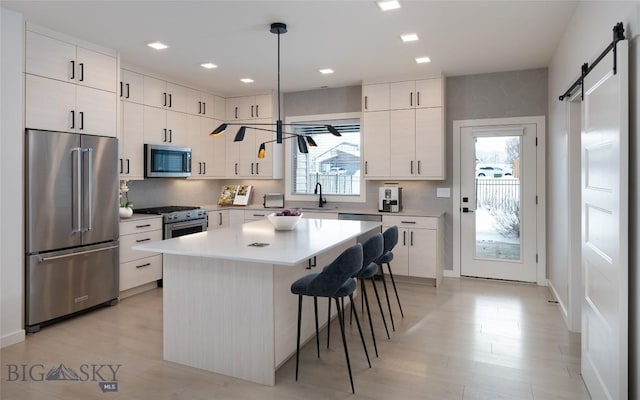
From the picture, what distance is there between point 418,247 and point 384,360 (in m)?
2.35

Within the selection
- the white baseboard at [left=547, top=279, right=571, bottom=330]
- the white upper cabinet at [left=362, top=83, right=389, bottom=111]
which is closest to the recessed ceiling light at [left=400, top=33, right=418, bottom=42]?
the white upper cabinet at [left=362, top=83, right=389, bottom=111]

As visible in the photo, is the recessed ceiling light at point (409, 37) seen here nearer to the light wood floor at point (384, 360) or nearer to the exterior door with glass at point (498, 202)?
the exterior door with glass at point (498, 202)

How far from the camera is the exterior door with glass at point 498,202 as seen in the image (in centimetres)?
512

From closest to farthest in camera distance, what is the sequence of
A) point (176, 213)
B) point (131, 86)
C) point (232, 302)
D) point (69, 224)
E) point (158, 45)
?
point (232, 302), point (69, 224), point (158, 45), point (131, 86), point (176, 213)

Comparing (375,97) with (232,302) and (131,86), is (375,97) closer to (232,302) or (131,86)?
(131,86)

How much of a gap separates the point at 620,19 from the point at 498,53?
7.74 feet

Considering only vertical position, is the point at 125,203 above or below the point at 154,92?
below

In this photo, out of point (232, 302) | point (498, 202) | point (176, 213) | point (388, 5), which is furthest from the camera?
point (498, 202)

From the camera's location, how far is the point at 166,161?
17.1ft

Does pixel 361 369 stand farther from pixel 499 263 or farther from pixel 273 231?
pixel 499 263

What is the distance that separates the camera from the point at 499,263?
527 cm

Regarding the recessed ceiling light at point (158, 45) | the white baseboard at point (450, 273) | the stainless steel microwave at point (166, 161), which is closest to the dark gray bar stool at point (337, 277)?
the recessed ceiling light at point (158, 45)

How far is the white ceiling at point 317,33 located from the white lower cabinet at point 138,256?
1853 millimetres

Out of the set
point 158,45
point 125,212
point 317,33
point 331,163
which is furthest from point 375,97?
point 125,212
